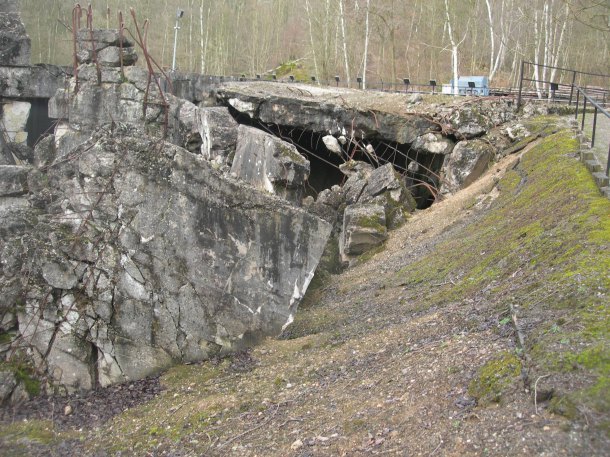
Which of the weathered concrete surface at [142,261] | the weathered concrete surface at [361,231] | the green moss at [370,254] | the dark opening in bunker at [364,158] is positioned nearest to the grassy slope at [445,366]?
the weathered concrete surface at [142,261]

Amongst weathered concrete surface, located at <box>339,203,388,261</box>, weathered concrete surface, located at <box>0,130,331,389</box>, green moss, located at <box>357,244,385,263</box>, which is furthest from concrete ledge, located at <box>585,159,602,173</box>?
weathered concrete surface, located at <box>339,203,388,261</box>

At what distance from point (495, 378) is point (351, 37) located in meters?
34.0

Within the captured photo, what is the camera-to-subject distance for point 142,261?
8492 millimetres

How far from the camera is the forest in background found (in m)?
29.6

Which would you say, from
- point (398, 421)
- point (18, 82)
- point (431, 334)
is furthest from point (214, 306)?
point (18, 82)

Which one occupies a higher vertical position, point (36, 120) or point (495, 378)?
point (36, 120)

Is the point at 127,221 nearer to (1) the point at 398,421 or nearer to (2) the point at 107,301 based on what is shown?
(2) the point at 107,301

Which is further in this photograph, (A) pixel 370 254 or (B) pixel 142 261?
(A) pixel 370 254

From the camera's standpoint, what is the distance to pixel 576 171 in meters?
9.21

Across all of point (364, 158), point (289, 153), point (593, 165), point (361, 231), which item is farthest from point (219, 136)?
point (593, 165)

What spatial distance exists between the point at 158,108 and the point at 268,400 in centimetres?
876

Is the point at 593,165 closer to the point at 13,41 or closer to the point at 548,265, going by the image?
the point at 548,265

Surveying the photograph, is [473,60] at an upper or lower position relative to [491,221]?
upper

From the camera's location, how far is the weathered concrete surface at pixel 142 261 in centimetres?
820
